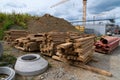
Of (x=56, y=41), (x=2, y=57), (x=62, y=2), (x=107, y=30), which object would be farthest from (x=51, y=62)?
(x=62, y=2)

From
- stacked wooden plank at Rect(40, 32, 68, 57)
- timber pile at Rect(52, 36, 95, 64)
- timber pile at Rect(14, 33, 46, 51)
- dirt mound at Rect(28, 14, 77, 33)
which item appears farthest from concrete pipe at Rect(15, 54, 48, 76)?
dirt mound at Rect(28, 14, 77, 33)

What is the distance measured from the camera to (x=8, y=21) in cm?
1159

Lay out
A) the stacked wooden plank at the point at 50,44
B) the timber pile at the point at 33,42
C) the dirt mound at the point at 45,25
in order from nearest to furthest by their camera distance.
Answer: the stacked wooden plank at the point at 50,44
the timber pile at the point at 33,42
the dirt mound at the point at 45,25

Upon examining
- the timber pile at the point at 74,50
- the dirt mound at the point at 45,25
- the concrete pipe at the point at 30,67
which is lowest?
the concrete pipe at the point at 30,67

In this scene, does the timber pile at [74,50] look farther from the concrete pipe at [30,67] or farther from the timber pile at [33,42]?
the timber pile at [33,42]

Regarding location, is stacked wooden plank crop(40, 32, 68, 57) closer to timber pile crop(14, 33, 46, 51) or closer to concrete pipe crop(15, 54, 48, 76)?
timber pile crop(14, 33, 46, 51)

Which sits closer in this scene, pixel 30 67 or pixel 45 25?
pixel 30 67

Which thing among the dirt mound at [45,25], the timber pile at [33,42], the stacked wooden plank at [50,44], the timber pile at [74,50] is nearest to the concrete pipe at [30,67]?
the timber pile at [74,50]

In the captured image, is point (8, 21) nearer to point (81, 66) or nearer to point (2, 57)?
point (2, 57)

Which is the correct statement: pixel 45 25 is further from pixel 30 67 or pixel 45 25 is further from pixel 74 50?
pixel 30 67

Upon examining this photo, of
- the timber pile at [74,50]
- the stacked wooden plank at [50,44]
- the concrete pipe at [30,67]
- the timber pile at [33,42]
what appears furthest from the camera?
the timber pile at [33,42]

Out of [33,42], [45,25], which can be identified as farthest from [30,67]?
[45,25]

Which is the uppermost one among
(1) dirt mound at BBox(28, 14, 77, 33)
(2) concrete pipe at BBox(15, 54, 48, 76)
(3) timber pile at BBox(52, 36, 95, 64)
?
A: (1) dirt mound at BBox(28, 14, 77, 33)

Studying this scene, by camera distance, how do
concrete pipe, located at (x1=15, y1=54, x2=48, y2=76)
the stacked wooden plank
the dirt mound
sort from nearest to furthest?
concrete pipe, located at (x1=15, y1=54, x2=48, y2=76) → the stacked wooden plank → the dirt mound
